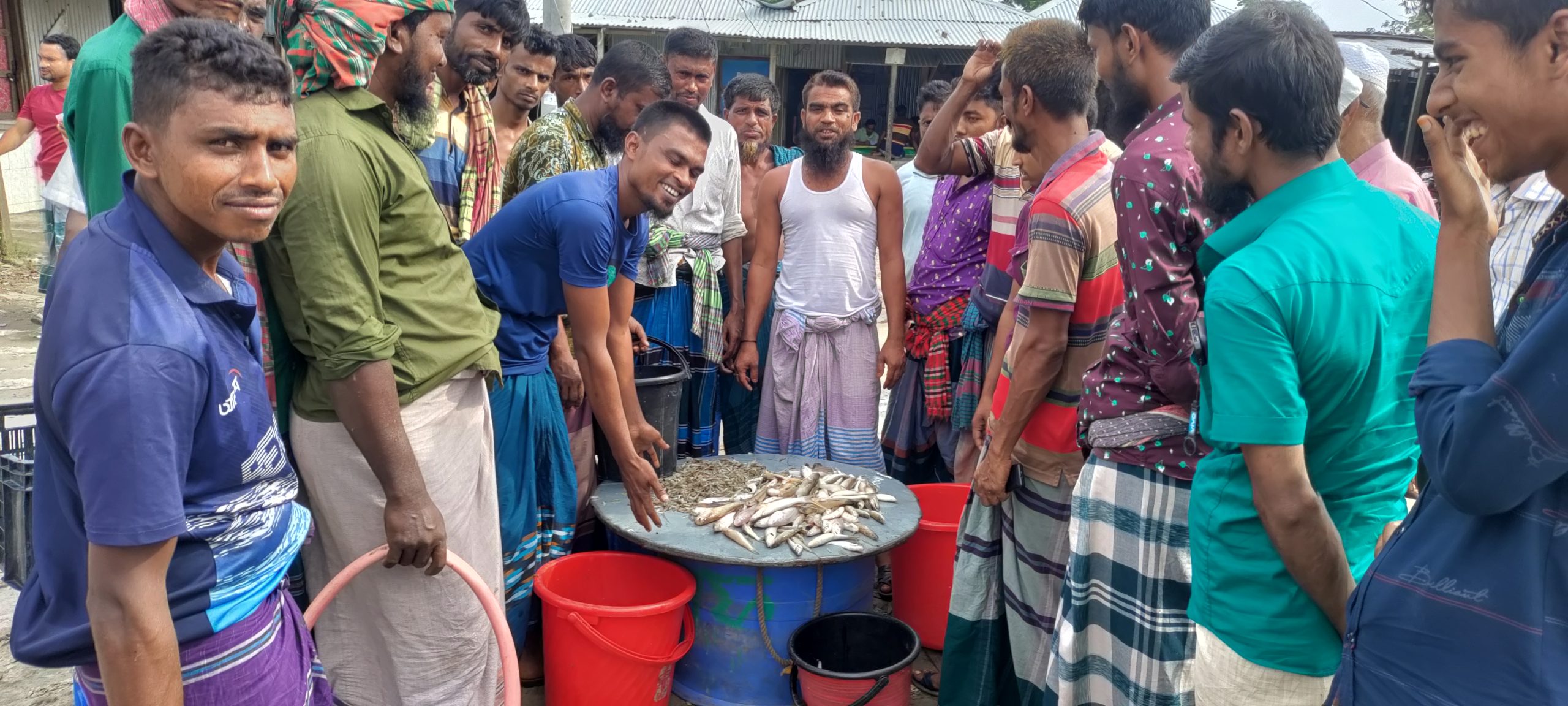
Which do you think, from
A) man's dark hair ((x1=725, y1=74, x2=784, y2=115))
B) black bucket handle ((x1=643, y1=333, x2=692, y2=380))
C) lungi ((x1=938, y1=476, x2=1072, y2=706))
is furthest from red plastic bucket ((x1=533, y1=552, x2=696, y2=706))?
man's dark hair ((x1=725, y1=74, x2=784, y2=115))

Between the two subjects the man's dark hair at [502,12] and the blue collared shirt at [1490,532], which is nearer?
the blue collared shirt at [1490,532]

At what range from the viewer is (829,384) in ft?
15.9

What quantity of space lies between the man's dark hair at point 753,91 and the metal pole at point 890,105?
11.7m

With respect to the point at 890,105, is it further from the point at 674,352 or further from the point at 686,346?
the point at 674,352

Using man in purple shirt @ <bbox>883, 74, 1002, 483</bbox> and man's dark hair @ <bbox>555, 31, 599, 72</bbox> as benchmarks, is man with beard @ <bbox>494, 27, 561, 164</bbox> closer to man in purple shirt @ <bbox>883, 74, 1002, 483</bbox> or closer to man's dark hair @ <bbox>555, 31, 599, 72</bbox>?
man's dark hair @ <bbox>555, 31, 599, 72</bbox>

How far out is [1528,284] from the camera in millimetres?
1362

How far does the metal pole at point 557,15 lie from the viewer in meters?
6.27

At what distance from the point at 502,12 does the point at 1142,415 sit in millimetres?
2493

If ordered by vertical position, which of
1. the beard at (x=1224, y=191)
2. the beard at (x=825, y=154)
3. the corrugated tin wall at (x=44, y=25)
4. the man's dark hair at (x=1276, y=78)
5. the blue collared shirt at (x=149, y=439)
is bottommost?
the blue collared shirt at (x=149, y=439)

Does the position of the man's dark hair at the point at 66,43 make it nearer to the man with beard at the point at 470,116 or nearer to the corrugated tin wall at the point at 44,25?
the corrugated tin wall at the point at 44,25

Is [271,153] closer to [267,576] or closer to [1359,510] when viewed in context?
[267,576]

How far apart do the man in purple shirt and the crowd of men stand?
3 centimetres

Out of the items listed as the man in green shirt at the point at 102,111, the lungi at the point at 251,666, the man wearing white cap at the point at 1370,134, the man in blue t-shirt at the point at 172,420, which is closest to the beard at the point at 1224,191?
the man wearing white cap at the point at 1370,134

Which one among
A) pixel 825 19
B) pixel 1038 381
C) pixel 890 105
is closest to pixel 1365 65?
pixel 1038 381
